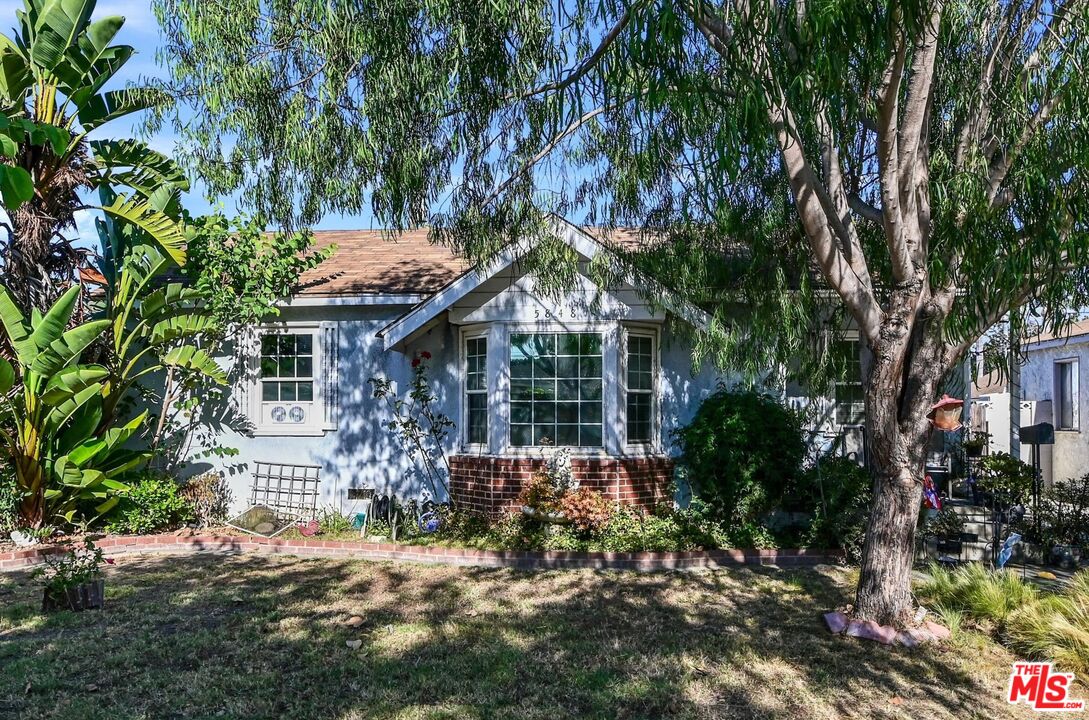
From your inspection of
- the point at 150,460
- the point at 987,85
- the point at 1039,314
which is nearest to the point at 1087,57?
the point at 987,85

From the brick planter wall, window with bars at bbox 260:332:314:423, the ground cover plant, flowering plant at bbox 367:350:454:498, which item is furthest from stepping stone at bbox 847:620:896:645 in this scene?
window with bars at bbox 260:332:314:423

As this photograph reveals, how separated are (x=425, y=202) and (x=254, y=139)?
1.64 meters

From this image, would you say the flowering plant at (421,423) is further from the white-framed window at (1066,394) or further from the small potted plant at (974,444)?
A: the white-framed window at (1066,394)

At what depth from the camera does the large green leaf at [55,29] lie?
10.0m

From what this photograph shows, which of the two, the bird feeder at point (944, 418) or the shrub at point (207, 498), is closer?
the bird feeder at point (944, 418)

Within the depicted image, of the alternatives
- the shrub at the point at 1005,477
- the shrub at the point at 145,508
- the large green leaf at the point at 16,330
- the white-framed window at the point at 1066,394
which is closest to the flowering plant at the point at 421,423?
the shrub at the point at 145,508

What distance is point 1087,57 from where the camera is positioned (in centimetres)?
606

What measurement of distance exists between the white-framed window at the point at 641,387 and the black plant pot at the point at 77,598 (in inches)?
267

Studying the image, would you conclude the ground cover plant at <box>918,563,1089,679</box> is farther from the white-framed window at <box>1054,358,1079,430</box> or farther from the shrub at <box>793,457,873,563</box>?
the white-framed window at <box>1054,358,1079,430</box>

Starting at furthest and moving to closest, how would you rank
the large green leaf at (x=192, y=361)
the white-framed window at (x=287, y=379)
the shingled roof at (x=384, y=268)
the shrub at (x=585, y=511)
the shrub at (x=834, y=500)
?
the white-framed window at (x=287, y=379) < the shingled roof at (x=384, y=268) < the large green leaf at (x=192, y=361) < the shrub at (x=585, y=511) < the shrub at (x=834, y=500)

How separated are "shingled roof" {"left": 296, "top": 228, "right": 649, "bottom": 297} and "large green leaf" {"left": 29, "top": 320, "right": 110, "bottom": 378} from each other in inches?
132

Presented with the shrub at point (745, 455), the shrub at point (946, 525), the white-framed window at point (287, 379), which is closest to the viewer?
the shrub at point (946, 525)

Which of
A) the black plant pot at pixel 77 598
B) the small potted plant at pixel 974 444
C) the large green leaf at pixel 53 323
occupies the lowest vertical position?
the black plant pot at pixel 77 598

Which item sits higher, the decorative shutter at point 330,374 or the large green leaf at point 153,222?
the large green leaf at point 153,222
